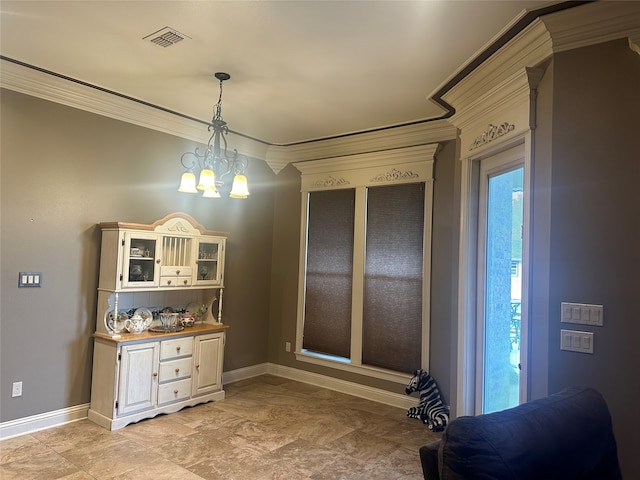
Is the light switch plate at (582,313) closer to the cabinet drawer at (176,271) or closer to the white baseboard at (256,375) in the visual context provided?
the white baseboard at (256,375)

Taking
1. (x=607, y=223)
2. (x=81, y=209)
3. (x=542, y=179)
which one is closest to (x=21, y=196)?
(x=81, y=209)

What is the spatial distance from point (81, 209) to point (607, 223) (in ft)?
12.6

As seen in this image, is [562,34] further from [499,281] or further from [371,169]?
[371,169]

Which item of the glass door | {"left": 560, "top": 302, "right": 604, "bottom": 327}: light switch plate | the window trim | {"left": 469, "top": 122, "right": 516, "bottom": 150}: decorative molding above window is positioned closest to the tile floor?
the window trim

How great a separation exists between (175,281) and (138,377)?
2.95 feet

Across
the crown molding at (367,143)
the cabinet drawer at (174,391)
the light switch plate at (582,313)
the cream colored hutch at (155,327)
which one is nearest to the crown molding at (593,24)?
the light switch plate at (582,313)

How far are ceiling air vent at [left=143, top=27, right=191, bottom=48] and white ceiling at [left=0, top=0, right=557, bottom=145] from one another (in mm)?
41

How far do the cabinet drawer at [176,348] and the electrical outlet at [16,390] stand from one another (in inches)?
41.2

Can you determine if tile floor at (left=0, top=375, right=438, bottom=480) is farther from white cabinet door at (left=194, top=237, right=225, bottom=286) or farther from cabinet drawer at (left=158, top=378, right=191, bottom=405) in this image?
white cabinet door at (left=194, top=237, right=225, bottom=286)

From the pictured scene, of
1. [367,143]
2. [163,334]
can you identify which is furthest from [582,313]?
[163,334]

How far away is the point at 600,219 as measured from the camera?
7.25 ft

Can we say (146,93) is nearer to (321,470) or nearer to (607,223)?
(321,470)

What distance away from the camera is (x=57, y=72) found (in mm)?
3348

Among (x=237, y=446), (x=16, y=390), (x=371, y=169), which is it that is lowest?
(x=237, y=446)
